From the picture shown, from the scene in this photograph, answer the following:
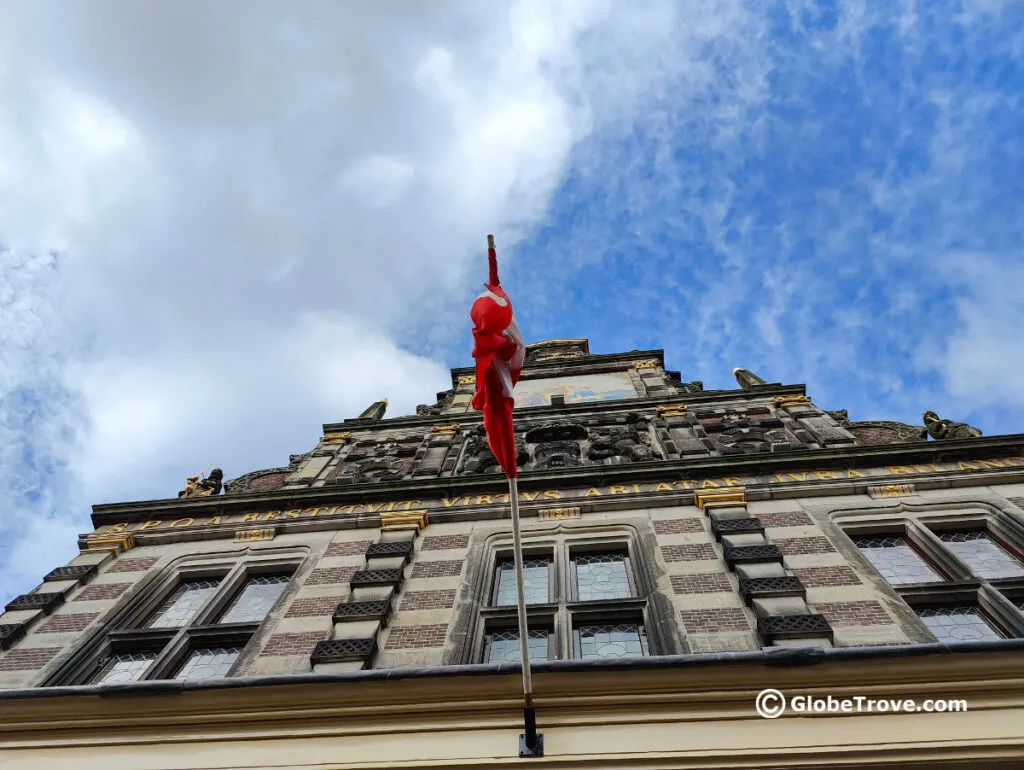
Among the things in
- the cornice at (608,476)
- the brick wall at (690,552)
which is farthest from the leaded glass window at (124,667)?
the brick wall at (690,552)

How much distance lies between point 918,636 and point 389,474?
10.9 meters

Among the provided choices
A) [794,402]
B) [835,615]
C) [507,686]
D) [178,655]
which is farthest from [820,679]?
[794,402]

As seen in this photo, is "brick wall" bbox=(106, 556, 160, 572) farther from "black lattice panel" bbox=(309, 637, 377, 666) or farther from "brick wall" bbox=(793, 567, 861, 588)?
"brick wall" bbox=(793, 567, 861, 588)

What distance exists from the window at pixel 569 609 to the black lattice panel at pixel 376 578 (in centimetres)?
144

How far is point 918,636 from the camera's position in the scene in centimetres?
842

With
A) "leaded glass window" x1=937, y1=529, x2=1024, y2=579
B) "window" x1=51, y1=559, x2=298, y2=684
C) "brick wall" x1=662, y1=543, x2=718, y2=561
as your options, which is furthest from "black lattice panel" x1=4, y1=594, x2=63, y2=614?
"leaded glass window" x1=937, y1=529, x2=1024, y2=579

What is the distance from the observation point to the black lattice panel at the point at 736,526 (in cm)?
1084

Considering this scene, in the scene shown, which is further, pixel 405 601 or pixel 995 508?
pixel 995 508

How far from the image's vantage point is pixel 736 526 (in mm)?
10977

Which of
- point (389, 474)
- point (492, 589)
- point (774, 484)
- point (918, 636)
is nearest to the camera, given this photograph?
point (918, 636)

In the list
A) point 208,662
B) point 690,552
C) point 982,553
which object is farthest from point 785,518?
point 208,662

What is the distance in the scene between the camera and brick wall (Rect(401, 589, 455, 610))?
1020 cm

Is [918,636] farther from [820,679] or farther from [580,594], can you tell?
[580,594]

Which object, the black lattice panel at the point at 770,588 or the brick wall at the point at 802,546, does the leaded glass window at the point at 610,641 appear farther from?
the brick wall at the point at 802,546
